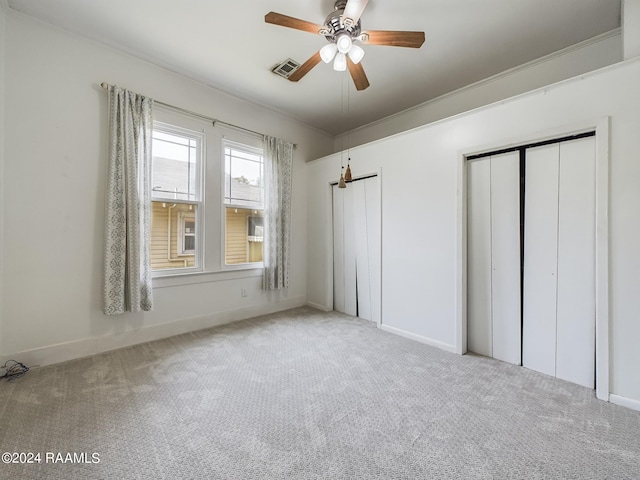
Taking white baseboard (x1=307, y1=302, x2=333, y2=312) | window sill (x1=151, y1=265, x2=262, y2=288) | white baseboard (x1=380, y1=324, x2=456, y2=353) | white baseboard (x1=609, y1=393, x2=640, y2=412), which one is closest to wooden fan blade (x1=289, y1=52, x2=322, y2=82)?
window sill (x1=151, y1=265, x2=262, y2=288)

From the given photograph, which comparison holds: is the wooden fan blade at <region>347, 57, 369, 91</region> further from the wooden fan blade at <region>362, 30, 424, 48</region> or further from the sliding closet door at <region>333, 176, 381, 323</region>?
the sliding closet door at <region>333, 176, 381, 323</region>

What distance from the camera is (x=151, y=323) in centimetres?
300

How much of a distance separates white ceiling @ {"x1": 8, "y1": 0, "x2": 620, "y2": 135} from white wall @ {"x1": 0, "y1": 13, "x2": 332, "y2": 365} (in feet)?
0.80

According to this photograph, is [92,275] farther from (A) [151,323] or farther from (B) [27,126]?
(B) [27,126]

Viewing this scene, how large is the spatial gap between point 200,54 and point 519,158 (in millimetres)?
3263

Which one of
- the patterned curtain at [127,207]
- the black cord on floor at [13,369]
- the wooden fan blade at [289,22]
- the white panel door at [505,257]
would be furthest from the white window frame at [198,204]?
the white panel door at [505,257]

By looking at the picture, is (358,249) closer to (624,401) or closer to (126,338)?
(624,401)

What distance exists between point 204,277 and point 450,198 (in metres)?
2.98

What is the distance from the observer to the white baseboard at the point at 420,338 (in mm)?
2785

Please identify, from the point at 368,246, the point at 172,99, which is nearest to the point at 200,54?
the point at 172,99

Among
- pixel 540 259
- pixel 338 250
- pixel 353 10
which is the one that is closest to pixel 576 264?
pixel 540 259

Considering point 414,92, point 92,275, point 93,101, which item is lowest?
point 92,275

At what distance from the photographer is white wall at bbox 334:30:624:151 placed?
251 cm

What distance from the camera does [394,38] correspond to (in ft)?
6.46
